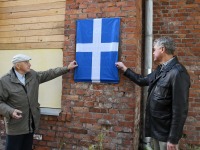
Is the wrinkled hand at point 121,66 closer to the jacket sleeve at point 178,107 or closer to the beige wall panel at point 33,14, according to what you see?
the jacket sleeve at point 178,107

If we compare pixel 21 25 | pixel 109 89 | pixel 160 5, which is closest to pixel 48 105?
pixel 109 89

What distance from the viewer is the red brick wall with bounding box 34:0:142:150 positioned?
3514 millimetres

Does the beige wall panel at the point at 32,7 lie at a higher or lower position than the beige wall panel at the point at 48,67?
higher

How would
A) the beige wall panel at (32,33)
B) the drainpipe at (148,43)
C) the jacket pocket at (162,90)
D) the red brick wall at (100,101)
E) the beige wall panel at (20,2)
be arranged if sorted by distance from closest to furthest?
the jacket pocket at (162,90) < the red brick wall at (100,101) < the drainpipe at (148,43) < the beige wall panel at (32,33) < the beige wall panel at (20,2)

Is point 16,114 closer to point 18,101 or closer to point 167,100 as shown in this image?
point 18,101

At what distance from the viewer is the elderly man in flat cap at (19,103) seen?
11.1 ft

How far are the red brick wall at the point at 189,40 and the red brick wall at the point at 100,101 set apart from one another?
2.79 ft

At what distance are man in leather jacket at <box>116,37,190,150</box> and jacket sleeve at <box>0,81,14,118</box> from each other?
172cm

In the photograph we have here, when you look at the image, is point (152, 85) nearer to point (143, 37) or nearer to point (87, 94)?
point (87, 94)

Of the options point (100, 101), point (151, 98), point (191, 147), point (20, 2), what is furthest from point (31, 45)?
point (191, 147)

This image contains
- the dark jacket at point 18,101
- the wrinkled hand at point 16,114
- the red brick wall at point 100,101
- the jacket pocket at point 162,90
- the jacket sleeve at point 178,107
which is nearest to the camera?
the jacket sleeve at point 178,107

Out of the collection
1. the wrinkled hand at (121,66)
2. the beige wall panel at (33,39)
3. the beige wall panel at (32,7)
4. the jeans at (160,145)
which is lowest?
the jeans at (160,145)

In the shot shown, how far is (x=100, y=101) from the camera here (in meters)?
3.65

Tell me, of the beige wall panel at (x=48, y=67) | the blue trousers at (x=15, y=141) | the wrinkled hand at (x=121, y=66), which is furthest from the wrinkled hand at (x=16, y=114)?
the wrinkled hand at (x=121, y=66)
